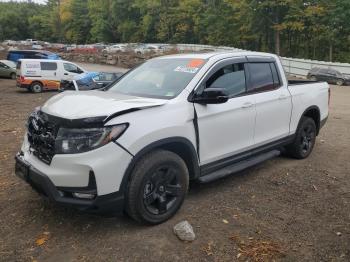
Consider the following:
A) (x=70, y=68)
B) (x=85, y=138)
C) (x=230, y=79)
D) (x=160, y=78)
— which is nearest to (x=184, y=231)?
(x=85, y=138)

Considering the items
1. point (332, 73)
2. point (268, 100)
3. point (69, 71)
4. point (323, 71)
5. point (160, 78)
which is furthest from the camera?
point (323, 71)

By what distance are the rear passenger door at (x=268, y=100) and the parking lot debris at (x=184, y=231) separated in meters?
1.81

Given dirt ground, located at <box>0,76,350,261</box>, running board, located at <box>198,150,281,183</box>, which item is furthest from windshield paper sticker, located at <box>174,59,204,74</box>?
dirt ground, located at <box>0,76,350,261</box>

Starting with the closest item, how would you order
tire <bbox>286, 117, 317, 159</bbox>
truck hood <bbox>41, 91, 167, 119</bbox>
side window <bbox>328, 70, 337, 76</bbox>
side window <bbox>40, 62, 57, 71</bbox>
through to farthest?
truck hood <bbox>41, 91, 167, 119</bbox>
tire <bbox>286, 117, 317, 159</bbox>
side window <bbox>40, 62, 57, 71</bbox>
side window <bbox>328, 70, 337, 76</bbox>

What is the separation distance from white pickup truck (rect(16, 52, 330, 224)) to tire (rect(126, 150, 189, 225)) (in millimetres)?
10

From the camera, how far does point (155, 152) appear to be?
414 centimetres

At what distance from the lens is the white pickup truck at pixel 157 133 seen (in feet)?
12.3

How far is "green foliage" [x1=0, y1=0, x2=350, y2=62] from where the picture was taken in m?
46.1

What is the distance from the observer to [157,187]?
4.20 meters

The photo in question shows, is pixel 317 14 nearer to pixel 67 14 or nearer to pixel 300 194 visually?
pixel 300 194

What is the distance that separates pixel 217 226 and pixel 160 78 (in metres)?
1.88

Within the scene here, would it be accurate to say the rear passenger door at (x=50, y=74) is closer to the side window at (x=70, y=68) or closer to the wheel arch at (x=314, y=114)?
the side window at (x=70, y=68)

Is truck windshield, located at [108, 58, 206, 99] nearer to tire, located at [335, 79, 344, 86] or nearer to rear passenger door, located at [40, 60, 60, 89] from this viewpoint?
rear passenger door, located at [40, 60, 60, 89]

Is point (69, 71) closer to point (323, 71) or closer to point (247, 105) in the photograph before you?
point (247, 105)
